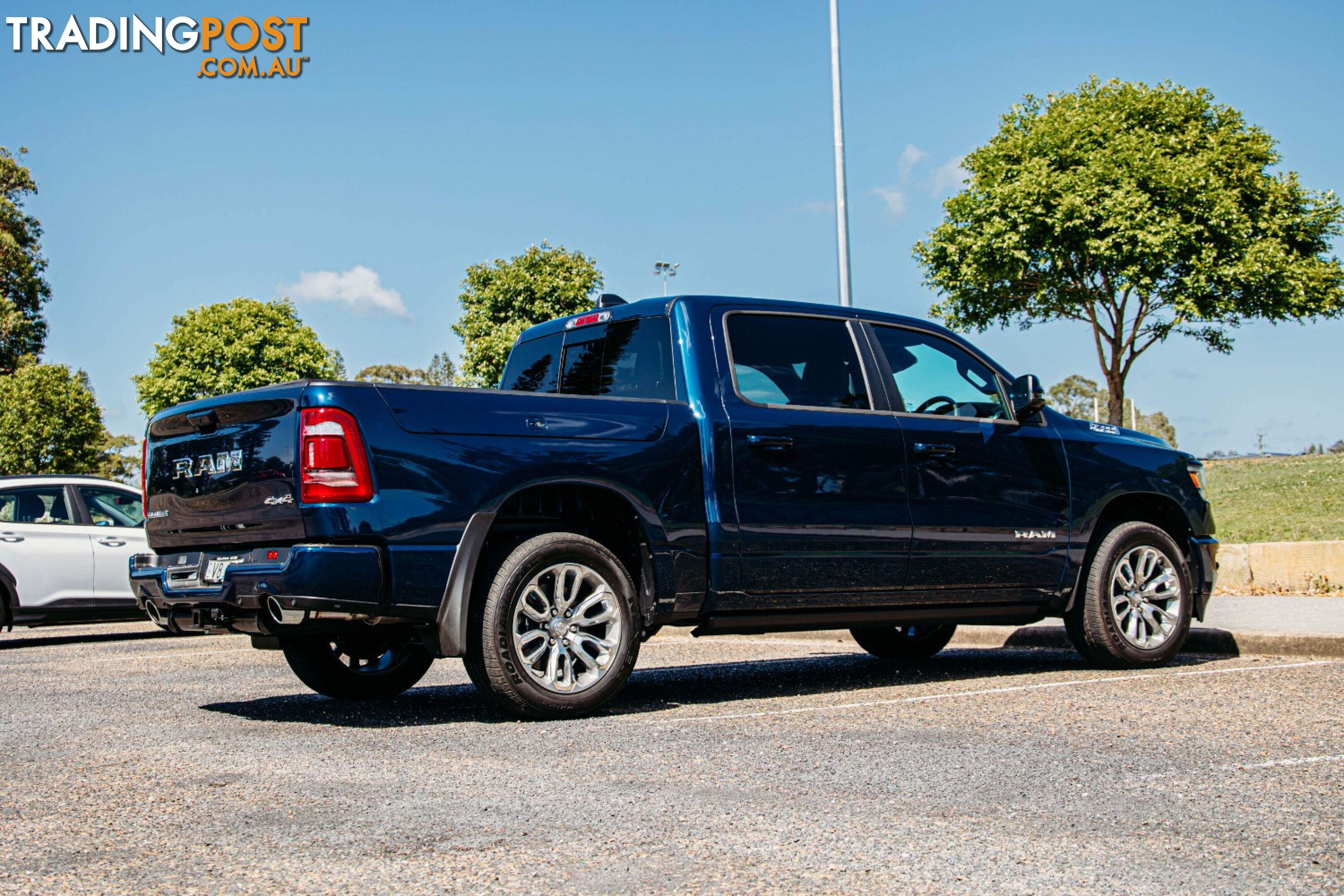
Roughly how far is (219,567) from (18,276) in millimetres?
52963

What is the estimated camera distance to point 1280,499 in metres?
28.6

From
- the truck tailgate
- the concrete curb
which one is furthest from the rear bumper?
the concrete curb

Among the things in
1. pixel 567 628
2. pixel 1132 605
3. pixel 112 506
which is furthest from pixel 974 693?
pixel 112 506

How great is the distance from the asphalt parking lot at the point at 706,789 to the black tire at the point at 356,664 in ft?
0.71

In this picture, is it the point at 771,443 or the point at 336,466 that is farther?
the point at 771,443

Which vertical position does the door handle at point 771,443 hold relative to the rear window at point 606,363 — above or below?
Result: below

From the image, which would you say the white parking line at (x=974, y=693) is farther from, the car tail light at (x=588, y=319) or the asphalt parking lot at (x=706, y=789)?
the car tail light at (x=588, y=319)

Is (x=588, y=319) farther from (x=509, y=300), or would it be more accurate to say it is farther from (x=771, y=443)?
(x=509, y=300)

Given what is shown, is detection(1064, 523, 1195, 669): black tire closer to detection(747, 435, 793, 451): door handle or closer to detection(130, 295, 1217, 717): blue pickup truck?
detection(130, 295, 1217, 717): blue pickup truck

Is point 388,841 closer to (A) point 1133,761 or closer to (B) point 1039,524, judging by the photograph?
(A) point 1133,761

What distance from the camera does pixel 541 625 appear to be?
20.0 ft

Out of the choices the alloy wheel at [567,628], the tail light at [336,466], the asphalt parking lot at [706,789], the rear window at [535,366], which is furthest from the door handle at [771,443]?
the tail light at [336,466]

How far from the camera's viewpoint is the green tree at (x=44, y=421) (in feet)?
144

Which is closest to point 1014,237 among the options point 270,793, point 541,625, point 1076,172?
point 1076,172
